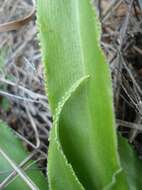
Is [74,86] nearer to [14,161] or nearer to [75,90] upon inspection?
[75,90]

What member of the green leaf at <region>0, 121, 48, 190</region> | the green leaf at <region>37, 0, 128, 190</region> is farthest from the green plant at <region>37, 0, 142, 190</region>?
the green leaf at <region>0, 121, 48, 190</region>

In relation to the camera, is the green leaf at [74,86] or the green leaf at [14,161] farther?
Answer: the green leaf at [14,161]

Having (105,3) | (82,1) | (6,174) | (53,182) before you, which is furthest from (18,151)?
(105,3)

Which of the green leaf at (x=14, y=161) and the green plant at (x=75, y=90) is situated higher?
the green plant at (x=75, y=90)

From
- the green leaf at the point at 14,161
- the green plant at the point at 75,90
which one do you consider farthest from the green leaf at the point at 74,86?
the green leaf at the point at 14,161

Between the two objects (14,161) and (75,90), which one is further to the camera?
(14,161)

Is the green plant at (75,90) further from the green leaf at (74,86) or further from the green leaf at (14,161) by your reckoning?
the green leaf at (14,161)

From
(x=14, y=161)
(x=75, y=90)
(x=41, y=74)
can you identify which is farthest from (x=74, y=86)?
(x=41, y=74)
